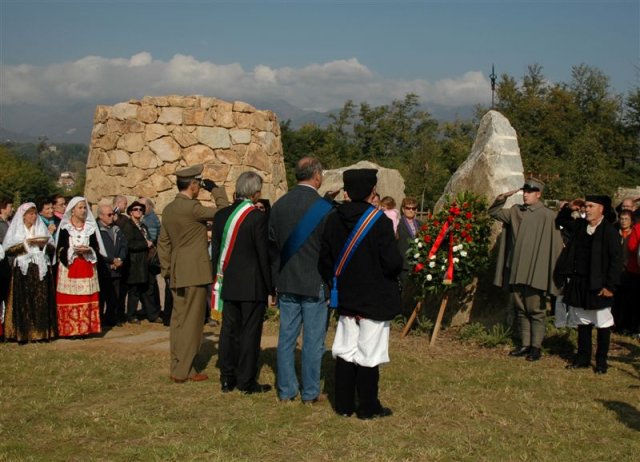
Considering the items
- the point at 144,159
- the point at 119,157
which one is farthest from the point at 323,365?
the point at 119,157

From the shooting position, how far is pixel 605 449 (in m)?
5.34

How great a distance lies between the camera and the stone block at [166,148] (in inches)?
A: 615

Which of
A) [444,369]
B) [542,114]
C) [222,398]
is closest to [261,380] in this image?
[222,398]

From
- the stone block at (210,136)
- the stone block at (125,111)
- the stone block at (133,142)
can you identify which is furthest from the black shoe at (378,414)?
the stone block at (125,111)

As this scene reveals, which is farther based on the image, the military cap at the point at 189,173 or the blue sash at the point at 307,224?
the military cap at the point at 189,173

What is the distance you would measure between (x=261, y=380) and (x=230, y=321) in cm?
91

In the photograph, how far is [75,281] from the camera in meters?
9.79

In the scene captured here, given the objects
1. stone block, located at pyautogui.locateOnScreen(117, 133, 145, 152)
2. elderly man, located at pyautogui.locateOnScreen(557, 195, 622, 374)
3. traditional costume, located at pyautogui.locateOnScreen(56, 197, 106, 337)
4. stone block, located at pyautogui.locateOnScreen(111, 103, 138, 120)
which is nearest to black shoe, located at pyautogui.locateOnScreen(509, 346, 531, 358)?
elderly man, located at pyautogui.locateOnScreen(557, 195, 622, 374)

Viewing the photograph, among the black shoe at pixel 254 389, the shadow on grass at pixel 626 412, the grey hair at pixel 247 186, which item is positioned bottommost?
the shadow on grass at pixel 626 412

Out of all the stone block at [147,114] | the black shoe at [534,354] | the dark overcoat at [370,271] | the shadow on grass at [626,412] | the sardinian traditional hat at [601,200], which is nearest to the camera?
the dark overcoat at [370,271]

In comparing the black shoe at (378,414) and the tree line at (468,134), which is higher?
the tree line at (468,134)

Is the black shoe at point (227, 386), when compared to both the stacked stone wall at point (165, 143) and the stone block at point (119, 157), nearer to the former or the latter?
the stacked stone wall at point (165, 143)

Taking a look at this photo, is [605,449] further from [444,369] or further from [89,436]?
[89,436]

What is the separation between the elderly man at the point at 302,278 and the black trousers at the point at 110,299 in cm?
511
